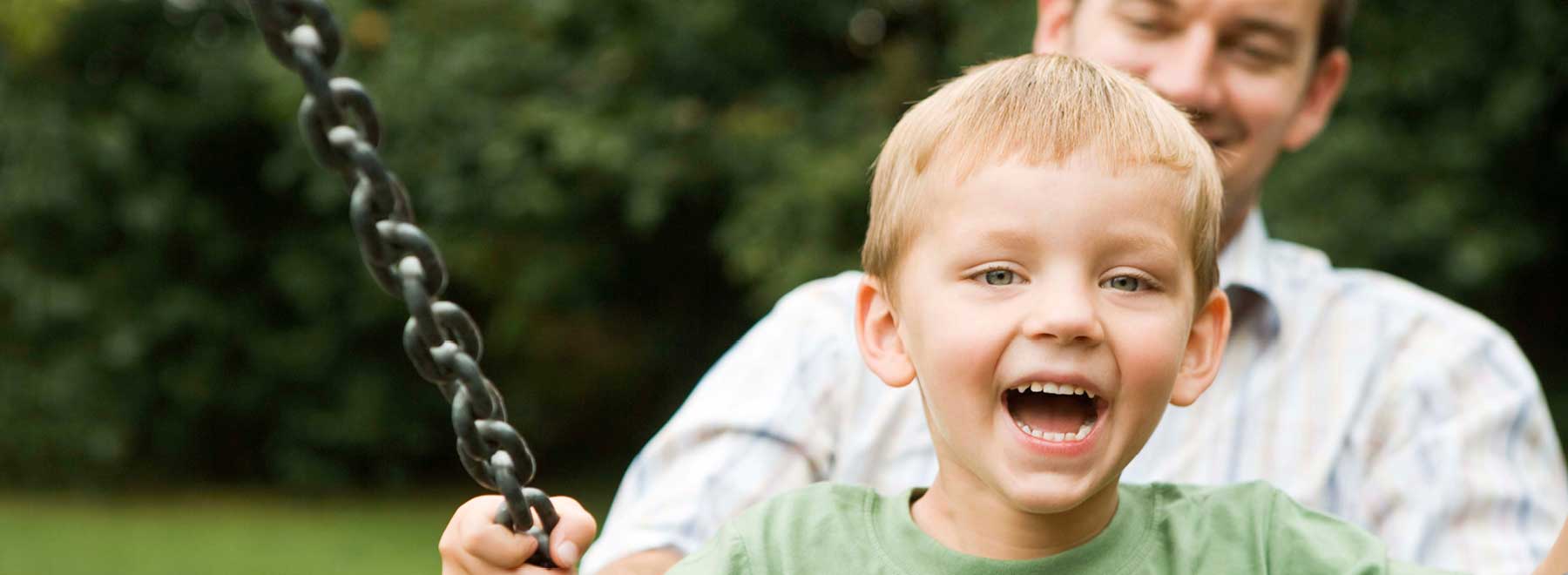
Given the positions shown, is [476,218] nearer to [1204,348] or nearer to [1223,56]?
[1223,56]

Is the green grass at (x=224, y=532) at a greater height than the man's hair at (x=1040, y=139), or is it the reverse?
the man's hair at (x=1040, y=139)

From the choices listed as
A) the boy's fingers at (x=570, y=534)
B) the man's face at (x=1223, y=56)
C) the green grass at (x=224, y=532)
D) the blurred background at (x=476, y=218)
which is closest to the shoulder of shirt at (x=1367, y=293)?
the man's face at (x=1223, y=56)

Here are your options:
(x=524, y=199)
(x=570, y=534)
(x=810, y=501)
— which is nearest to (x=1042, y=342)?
(x=810, y=501)

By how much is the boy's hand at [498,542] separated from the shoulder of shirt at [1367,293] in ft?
4.07

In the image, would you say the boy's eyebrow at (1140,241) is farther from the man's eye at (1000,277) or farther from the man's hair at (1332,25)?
the man's hair at (1332,25)

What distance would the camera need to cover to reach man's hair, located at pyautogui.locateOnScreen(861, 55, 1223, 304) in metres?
1.50

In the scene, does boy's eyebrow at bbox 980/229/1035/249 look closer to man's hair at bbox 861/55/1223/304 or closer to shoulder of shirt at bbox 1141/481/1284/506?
man's hair at bbox 861/55/1223/304

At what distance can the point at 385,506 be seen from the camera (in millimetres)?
11992

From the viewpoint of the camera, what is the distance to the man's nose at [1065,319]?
55.1 inches

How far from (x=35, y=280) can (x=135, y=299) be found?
2.27ft

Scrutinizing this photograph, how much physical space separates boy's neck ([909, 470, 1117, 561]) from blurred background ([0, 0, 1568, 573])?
5.82 m

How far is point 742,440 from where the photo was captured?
218cm

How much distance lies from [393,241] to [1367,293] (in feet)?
5.30

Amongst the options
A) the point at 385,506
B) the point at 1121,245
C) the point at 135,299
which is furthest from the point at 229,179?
the point at 1121,245
